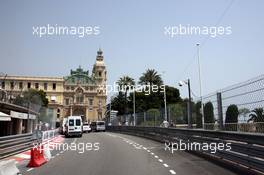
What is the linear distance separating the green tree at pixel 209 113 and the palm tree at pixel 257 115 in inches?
169

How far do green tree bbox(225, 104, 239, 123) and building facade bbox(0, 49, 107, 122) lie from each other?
414 feet

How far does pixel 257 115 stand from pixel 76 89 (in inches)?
5519

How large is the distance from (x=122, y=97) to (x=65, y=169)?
379 ft

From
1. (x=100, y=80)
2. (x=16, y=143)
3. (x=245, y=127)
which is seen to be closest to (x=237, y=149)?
(x=245, y=127)

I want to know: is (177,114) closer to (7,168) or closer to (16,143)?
(16,143)

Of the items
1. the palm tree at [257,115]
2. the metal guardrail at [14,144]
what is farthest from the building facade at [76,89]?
the palm tree at [257,115]

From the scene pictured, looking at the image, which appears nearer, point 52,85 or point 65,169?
point 65,169

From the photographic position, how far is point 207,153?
1758 centimetres

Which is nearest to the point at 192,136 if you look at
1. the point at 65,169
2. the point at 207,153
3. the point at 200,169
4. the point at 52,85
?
the point at 207,153

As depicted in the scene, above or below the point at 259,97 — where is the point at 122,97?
above

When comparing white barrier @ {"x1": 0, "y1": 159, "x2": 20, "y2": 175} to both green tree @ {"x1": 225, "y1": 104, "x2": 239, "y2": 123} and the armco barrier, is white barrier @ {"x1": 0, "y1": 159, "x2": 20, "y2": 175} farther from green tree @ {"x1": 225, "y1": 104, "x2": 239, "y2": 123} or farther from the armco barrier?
green tree @ {"x1": 225, "y1": 104, "x2": 239, "y2": 123}

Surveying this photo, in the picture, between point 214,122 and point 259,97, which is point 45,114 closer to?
point 214,122

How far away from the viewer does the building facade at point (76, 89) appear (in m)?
141

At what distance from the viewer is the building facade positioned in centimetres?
14088
